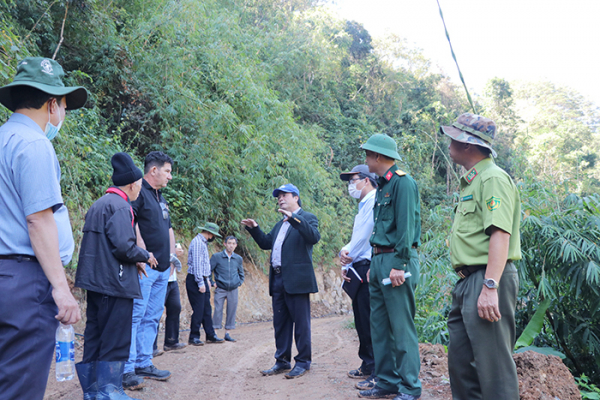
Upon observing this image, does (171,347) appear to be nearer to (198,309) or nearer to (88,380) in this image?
(198,309)

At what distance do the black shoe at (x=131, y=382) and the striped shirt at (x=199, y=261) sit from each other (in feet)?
11.5

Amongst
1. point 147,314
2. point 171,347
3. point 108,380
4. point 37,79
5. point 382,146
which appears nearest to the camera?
point 37,79

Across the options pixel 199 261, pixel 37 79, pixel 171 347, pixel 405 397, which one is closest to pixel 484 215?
pixel 405 397

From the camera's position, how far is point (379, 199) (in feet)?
13.9

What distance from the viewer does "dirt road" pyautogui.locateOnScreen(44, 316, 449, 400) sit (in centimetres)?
436

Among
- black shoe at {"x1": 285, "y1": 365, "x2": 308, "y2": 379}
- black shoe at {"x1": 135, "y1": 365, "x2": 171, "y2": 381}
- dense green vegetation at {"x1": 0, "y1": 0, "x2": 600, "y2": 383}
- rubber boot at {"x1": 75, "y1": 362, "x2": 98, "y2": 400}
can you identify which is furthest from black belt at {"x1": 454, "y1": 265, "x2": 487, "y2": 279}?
black shoe at {"x1": 135, "y1": 365, "x2": 171, "y2": 381}

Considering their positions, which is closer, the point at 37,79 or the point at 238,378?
the point at 37,79

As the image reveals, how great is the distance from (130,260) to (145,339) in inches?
57.5

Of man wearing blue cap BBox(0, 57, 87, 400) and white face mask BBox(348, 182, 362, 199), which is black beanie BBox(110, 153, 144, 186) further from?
white face mask BBox(348, 182, 362, 199)

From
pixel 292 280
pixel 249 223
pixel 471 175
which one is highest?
pixel 471 175

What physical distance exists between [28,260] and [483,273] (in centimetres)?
266

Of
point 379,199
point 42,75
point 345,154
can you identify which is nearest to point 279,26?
point 345,154

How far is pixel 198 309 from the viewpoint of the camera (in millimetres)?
7852

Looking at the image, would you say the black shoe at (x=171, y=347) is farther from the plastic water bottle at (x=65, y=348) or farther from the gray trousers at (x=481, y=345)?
the gray trousers at (x=481, y=345)
